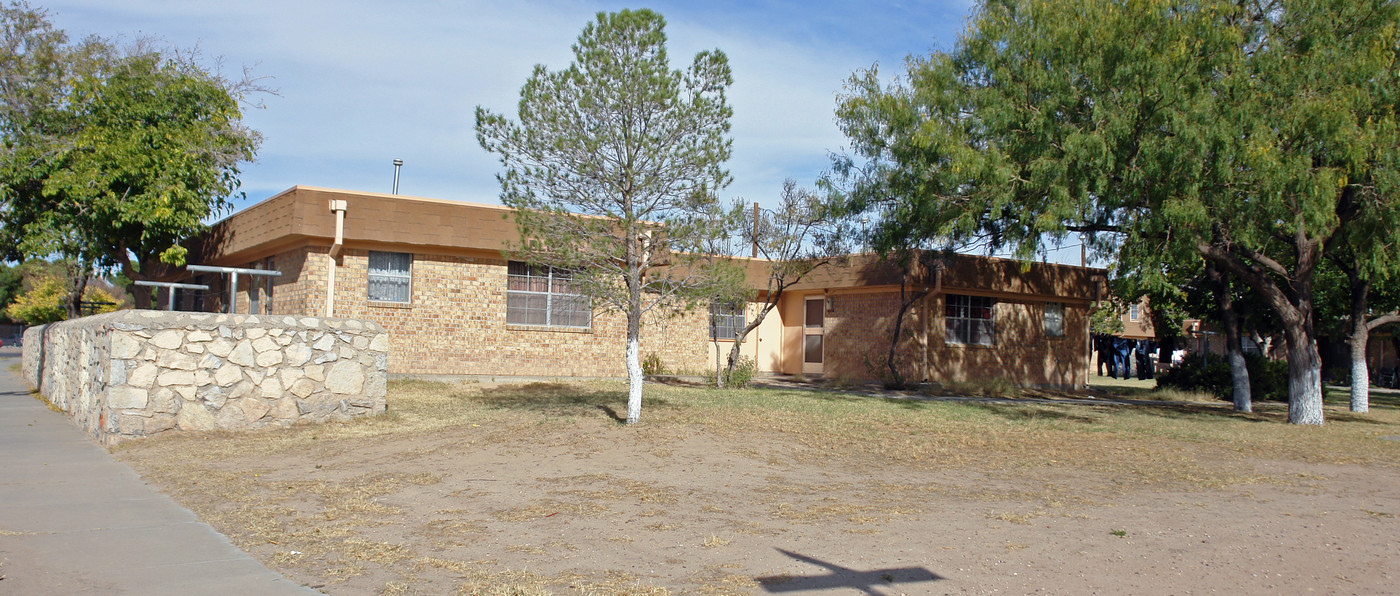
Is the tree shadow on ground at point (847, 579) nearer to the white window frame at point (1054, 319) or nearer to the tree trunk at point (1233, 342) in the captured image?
the tree trunk at point (1233, 342)

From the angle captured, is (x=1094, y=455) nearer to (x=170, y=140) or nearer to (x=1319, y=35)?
(x=1319, y=35)

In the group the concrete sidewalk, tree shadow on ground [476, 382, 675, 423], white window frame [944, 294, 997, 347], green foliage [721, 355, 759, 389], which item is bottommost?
the concrete sidewalk

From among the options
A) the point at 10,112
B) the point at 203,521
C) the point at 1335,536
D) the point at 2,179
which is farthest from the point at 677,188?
the point at 10,112

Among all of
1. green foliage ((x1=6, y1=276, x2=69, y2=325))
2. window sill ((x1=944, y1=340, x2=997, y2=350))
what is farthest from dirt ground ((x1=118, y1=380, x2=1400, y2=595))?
green foliage ((x1=6, y1=276, x2=69, y2=325))

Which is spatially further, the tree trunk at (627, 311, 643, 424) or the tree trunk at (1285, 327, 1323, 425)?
the tree trunk at (1285, 327, 1323, 425)

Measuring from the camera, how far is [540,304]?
20.0m

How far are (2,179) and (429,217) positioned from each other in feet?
29.2

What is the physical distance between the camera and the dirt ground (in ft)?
17.4

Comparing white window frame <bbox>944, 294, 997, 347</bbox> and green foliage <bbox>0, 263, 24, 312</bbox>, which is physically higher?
green foliage <bbox>0, 263, 24, 312</bbox>

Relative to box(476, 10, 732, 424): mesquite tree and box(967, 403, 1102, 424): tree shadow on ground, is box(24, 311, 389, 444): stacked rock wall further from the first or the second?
box(967, 403, 1102, 424): tree shadow on ground

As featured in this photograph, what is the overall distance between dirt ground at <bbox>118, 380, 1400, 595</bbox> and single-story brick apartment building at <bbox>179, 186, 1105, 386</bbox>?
19.1ft

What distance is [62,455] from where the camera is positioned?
938 centimetres

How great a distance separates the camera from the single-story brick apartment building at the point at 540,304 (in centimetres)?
1809

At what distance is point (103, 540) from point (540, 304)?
1415 centimetres
